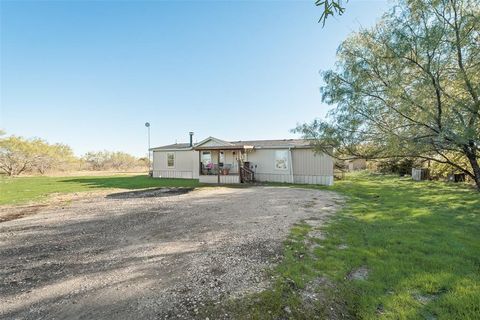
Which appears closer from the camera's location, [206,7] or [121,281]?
[121,281]

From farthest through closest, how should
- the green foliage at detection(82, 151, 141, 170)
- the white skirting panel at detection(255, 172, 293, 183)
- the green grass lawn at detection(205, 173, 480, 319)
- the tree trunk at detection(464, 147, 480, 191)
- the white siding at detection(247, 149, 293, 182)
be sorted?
the green foliage at detection(82, 151, 141, 170) < the white siding at detection(247, 149, 293, 182) < the white skirting panel at detection(255, 172, 293, 183) < the tree trunk at detection(464, 147, 480, 191) < the green grass lawn at detection(205, 173, 480, 319)

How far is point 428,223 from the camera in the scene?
19.7 feet

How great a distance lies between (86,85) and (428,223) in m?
25.0

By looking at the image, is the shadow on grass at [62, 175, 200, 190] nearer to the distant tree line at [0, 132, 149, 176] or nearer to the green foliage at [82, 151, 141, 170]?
the distant tree line at [0, 132, 149, 176]

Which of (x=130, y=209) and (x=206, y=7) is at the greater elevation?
(x=206, y=7)

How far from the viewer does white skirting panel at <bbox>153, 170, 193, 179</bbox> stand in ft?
65.5

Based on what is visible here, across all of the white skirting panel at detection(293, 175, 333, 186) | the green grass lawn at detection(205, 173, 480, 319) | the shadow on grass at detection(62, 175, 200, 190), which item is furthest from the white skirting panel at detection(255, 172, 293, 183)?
the green grass lawn at detection(205, 173, 480, 319)

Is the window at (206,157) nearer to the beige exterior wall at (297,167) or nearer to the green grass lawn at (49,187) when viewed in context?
the green grass lawn at (49,187)

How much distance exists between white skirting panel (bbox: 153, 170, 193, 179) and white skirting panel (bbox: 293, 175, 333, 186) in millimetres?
9173

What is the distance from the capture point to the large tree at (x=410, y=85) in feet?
22.7

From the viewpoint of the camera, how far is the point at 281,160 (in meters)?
16.2

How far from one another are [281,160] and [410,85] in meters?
9.17

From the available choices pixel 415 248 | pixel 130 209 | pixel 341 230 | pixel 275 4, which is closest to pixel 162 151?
pixel 130 209

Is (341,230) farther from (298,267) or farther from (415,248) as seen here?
(298,267)
